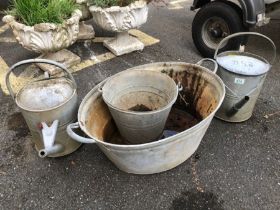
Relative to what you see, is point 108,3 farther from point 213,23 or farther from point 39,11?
point 213,23

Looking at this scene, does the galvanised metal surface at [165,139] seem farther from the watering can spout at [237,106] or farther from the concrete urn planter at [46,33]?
the concrete urn planter at [46,33]

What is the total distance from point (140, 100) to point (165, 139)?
822 mm

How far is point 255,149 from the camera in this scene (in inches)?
98.4

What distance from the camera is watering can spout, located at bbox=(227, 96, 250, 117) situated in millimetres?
2495

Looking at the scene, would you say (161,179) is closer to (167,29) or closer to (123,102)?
(123,102)

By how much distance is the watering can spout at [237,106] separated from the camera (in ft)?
8.18

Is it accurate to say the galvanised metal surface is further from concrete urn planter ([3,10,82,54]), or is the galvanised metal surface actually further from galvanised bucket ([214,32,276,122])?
concrete urn planter ([3,10,82,54])

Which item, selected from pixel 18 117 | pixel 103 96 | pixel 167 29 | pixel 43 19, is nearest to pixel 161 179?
pixel 103 96

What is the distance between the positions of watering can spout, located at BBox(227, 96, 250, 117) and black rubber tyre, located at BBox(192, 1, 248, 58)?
935 mm

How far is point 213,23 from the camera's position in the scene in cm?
346

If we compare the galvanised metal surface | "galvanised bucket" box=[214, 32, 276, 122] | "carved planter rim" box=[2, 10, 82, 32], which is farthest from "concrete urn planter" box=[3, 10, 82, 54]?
"galvanised bucket" box=[214, 32, 276, 122]

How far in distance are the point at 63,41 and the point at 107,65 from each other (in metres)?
0.63

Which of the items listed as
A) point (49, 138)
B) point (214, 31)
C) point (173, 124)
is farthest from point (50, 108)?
point (214, 31)

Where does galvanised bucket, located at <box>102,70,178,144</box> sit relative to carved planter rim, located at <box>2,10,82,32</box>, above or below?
below
